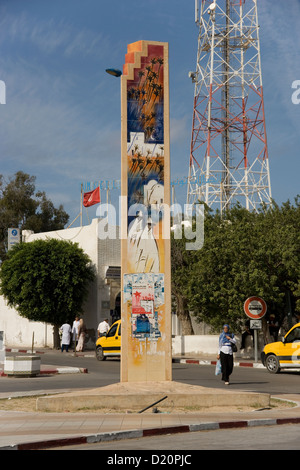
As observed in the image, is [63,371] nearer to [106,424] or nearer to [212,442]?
[106,424]

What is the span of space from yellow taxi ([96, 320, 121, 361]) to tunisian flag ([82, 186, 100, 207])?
13.6 metres

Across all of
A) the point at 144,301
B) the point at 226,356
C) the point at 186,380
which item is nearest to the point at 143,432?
the point at 144,301

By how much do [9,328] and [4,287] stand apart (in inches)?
276

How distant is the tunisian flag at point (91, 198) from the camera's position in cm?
4112

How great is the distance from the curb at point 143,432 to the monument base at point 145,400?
1.53 metres

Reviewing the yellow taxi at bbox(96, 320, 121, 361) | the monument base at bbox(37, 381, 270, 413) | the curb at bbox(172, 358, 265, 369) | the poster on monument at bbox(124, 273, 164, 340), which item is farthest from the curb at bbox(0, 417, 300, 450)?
the yellow taxi at bbox(96, 320, 121, 361)

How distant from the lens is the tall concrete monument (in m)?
15.5

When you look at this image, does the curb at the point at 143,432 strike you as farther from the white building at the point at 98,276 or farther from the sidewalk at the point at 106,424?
the white building at the point at 98,276

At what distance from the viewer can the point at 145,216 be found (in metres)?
15.9

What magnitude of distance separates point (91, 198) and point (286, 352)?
21.0m

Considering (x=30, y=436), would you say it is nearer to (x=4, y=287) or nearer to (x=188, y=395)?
(x=188, y=395)

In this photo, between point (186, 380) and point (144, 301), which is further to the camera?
point (186, 380)

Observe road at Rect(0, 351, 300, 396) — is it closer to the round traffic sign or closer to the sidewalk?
the round traffic sign
